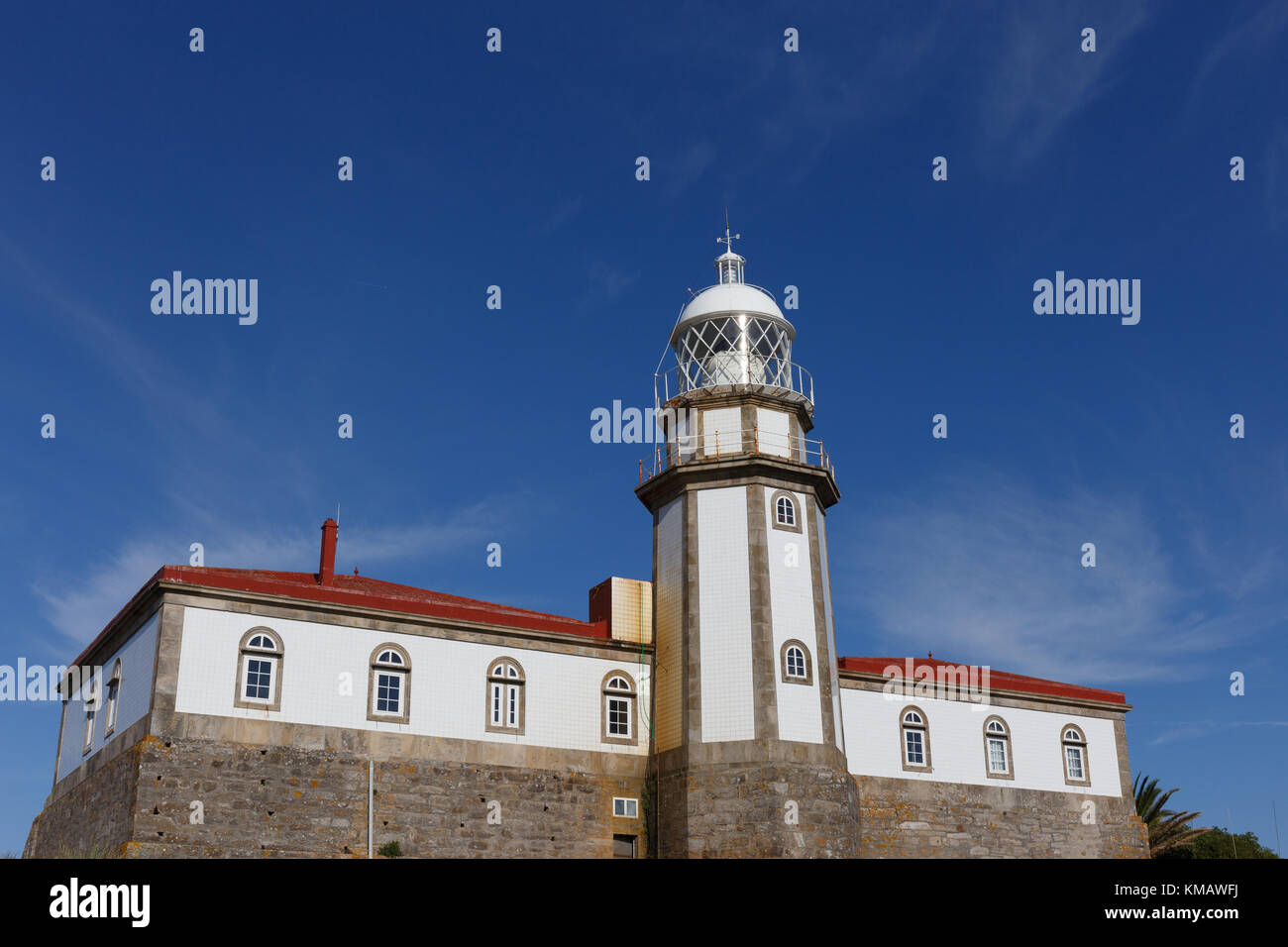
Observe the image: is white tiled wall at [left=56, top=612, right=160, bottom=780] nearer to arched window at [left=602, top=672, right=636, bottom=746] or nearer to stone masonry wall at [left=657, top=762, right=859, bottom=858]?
arched window at [left=602, top=672, right=636, bottom=746]

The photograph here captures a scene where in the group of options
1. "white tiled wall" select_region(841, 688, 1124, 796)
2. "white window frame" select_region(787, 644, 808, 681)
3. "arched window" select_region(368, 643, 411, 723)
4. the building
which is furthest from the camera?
"white tiled wall" select_region(841, 688, 1124, 796)

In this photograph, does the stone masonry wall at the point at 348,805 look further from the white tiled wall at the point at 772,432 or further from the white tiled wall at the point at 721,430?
the white tiled wall at the point at 772,432

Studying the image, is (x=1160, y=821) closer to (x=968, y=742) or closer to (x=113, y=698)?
(x=968, y=742)

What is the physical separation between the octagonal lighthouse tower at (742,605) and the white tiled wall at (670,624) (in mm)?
49

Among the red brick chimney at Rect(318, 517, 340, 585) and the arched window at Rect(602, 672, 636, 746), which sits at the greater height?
the red brick chimney at Rect(318, 517, 340, 585)

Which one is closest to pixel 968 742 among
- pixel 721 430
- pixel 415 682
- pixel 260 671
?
pixel 721 430

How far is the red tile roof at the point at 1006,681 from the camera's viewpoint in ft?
111

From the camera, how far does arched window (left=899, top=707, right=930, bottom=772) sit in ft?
108

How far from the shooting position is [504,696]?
28.9 m

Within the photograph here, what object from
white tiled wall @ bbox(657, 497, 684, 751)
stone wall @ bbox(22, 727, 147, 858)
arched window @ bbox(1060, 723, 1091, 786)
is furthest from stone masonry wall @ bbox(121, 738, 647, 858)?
arched window @ bbox(1060, 723, 1091, 786)

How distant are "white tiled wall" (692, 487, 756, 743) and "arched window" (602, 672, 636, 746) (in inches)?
89.5

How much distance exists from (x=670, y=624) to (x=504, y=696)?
458 centimetres
